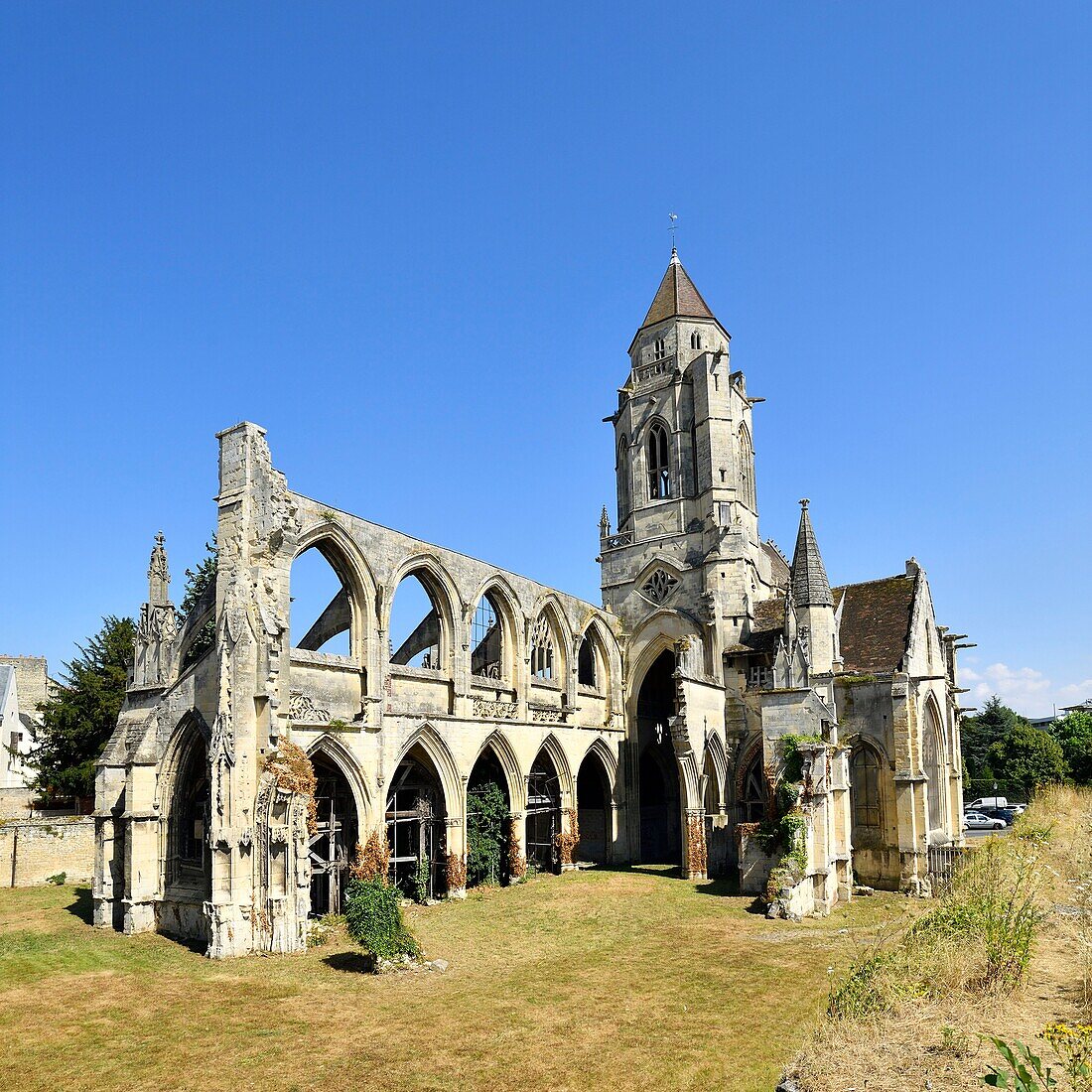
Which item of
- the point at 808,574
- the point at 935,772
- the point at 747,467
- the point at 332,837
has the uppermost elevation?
the point at 747,467

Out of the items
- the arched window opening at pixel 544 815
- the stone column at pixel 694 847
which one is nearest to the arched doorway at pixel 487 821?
the arched window opening at pixel 544 815

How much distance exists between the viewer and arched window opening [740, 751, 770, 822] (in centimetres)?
2800

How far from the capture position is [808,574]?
1034 inches

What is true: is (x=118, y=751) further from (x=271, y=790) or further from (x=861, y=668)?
(x=861, y=668)

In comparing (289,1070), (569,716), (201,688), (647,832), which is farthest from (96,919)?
(647,832)

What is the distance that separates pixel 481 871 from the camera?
2419 centimetres

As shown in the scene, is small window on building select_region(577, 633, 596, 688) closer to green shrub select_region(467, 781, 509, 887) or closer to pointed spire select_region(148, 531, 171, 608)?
green shrub select_region(467, 781, 509, 887)

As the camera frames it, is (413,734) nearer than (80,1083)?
No

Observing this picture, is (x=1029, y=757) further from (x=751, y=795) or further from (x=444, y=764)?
(x=444, y=764)

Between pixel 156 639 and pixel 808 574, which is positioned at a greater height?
pixel 808 574

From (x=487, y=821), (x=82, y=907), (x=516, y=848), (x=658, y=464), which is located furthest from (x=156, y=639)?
(x=658, y=464)

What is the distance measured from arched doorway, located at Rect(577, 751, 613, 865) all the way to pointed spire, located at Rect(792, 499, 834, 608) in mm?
8572

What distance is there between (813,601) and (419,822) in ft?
41.0

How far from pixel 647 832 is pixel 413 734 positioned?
14.5 metres
